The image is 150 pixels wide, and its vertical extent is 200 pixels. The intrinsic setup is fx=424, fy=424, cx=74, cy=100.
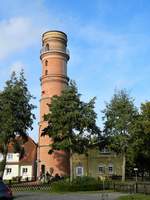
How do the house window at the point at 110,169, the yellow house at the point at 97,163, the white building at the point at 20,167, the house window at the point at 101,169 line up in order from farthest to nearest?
1. the white building at the point at 20,167
2. the house window at the point at 110,169
3. the house window at the point at 101,169
4. the yellow house at the point at 97,163

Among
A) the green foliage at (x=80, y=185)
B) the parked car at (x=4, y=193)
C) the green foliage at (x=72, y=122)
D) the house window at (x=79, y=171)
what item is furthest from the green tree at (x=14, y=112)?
the parked car at (x=4, y=193)

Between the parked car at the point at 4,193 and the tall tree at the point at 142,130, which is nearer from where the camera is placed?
the parked car at the point at 4,193

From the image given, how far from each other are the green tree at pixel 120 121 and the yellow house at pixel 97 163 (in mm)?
16071

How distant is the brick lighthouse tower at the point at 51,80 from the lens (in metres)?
72.4

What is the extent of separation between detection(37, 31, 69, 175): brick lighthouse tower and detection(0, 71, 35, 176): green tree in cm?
1406

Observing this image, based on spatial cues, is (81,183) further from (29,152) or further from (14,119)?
(29,152)

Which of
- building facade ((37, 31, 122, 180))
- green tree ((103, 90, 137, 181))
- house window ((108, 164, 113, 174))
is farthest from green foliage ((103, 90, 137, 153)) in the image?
house window ((108, 164, 113, 174))

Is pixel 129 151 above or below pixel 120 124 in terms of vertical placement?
below

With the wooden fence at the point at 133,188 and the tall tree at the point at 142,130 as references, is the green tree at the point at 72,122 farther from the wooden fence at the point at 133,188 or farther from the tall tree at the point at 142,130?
the wooden fence at the point at 133,188

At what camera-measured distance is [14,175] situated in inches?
3543

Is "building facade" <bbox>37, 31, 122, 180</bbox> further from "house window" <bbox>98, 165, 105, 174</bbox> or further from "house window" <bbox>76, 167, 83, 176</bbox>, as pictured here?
"house window" <bbox>98, 165, 105, 174</bbox>

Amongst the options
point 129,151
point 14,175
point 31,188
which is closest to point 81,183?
point 31,188

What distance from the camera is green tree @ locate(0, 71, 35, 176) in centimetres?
5622

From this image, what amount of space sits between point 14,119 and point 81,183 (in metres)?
14.5
